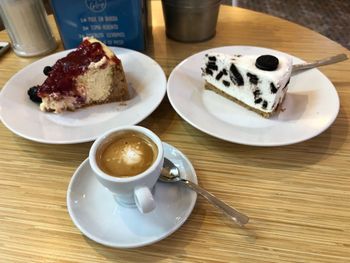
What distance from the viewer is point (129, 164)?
1.89ft

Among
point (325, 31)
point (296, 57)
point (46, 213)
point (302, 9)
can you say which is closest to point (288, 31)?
point (296, 57)

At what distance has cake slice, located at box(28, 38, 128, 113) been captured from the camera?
2.82 feet

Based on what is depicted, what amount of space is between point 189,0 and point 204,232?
699 mm

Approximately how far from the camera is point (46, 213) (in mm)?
625

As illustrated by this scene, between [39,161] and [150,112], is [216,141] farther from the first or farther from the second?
[39,161]

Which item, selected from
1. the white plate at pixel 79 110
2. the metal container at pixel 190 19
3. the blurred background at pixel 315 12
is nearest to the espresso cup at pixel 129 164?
the white plate at pixel 79 110

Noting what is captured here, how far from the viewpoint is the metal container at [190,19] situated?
3.37ft

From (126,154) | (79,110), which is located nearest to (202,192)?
(126,154)

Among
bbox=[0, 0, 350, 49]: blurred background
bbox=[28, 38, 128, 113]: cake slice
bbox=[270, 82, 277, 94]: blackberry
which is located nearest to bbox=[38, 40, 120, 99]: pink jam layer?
bbox=[28, 38, 128, 113]: cake slice

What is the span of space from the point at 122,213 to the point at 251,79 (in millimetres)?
461

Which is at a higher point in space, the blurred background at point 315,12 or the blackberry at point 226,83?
the blackberry at point 226,83

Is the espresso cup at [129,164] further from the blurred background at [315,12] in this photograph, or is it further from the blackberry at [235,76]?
the blurred background at [315,12]

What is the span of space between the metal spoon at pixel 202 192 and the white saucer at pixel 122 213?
11mm

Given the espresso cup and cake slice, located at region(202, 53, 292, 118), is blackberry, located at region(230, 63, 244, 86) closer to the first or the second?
cake slice, located at region(202, 53, 292, 118)
